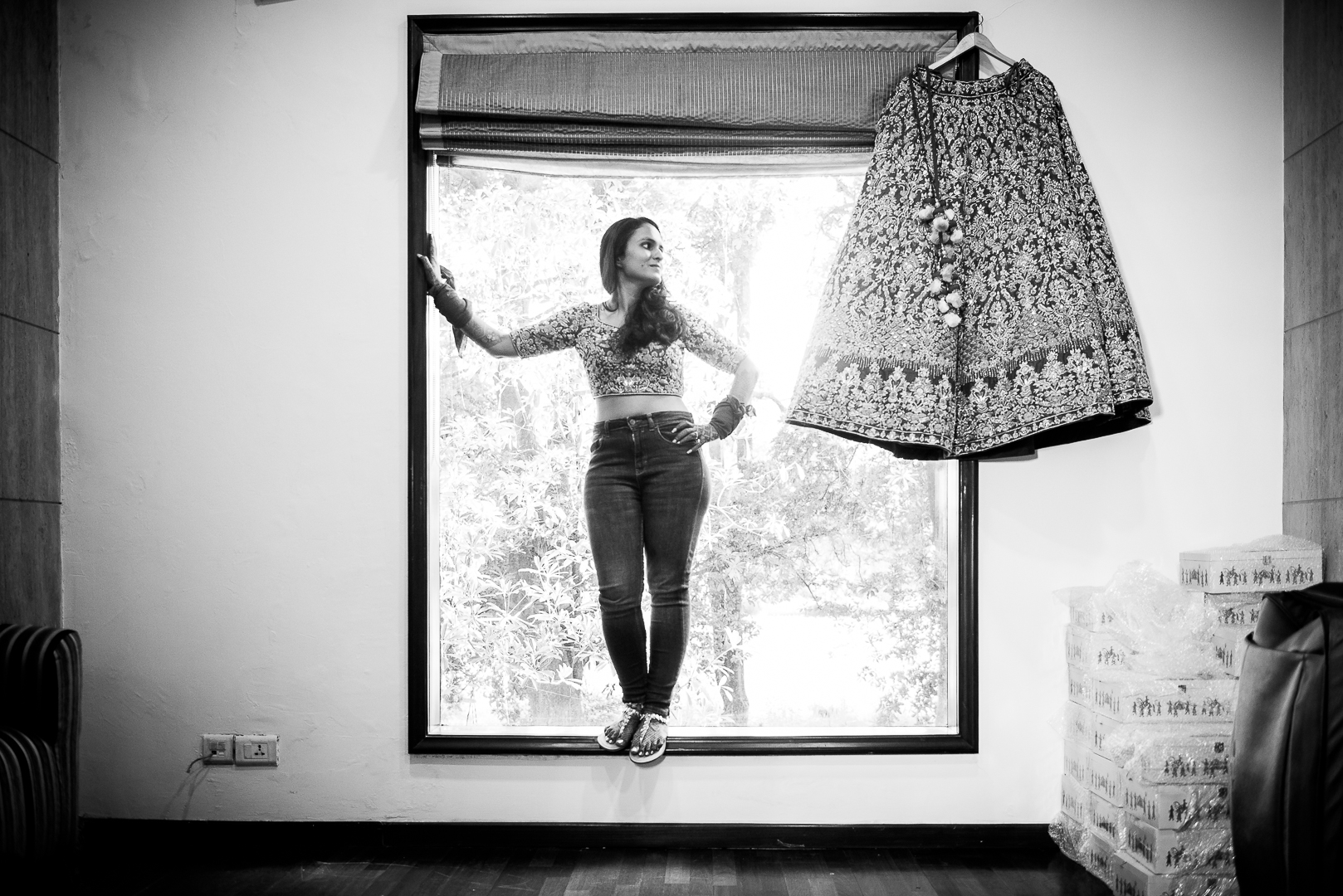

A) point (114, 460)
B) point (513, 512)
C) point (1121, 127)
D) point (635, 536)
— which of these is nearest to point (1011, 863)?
point (635, 536)

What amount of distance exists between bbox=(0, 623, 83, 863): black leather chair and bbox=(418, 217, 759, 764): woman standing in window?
3.84ft

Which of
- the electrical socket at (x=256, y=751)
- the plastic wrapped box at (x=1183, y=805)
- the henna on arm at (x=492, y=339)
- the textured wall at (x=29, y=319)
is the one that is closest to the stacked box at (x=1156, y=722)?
the plastic wrapped box at (x=1183, y=805)

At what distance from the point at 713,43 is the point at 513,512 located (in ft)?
4.46

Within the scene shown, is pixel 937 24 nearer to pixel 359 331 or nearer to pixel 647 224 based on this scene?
pixel 647 224

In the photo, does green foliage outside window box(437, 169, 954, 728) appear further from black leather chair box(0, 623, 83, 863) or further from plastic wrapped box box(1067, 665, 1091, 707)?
black leather chair box(0, 623, 83, 863)

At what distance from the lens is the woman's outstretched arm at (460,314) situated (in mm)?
2428

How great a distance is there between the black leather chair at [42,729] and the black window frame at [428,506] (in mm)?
761

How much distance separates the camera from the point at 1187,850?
6.37ft

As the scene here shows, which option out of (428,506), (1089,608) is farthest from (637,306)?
(1089,608)

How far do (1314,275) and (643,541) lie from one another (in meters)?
1.84

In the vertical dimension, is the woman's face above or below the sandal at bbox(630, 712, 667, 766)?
above

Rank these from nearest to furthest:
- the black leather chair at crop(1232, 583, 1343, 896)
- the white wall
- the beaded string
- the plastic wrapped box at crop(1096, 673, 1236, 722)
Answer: the black leather chair at crop(1232, 583, 1343, 896)
the plastic wrapped box at crop(1096, 673, 1236, 722)
the beaded string
the white wall

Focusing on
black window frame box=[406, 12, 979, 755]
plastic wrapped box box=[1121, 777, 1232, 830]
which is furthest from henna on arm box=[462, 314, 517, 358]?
plastic wrapped box box=[1121, 777, 1232, 830]

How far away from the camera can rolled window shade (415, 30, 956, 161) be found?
2385 millimetres
